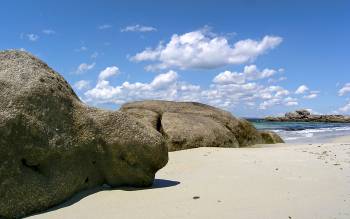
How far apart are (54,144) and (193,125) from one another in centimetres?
938

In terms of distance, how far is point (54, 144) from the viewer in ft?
19.6

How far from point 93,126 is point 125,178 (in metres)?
0.95

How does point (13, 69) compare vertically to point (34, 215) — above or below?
above

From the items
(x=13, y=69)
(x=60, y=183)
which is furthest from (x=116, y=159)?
(x=13, y=69)

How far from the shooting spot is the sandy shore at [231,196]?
17.6 ft

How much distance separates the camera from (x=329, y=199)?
19.7 ft

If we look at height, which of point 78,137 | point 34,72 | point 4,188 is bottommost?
point 4,188

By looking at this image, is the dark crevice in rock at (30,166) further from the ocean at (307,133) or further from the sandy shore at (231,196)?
the ocean at (307,133)

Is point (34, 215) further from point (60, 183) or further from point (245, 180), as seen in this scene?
point (245, 180)

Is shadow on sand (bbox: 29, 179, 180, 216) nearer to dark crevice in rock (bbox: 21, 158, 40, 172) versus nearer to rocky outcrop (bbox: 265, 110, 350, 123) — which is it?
dark crevice in rock (bbox: 21, 158, 40, 172)

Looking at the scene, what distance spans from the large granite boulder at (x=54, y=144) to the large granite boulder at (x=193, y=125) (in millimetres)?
5978

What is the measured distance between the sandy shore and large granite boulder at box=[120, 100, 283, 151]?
17.3 feet

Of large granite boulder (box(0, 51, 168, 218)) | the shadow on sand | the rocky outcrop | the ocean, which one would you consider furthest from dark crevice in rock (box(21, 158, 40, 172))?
the rocky outcrop

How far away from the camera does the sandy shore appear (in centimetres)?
535
